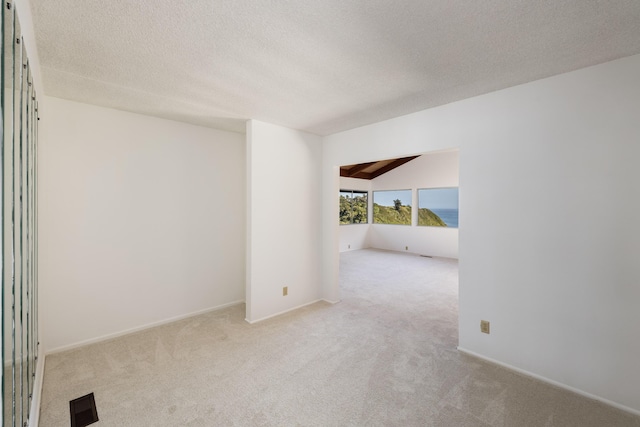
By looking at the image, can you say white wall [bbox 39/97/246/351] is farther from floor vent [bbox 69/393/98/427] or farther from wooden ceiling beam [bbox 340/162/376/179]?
wooden ceiling beam [bbox 340/162/376/179]

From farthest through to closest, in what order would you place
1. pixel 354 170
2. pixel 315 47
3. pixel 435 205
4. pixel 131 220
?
1. pixel 354 170
2. pixel 435 205
3. pixel 131 220
4. pixel 315 47

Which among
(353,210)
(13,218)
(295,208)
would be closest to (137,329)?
(295,208)

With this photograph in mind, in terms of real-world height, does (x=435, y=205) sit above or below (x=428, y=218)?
above

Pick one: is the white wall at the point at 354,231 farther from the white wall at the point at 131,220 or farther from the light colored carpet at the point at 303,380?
the light colored carpet at the point at 303,380

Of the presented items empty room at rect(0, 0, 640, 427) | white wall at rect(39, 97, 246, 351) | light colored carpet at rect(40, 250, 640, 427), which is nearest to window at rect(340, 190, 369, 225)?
empty room at rect(0, 0, 640, 427)

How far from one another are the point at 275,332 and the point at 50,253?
2261mm

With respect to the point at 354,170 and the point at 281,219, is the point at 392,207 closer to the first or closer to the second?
the point at 354,170

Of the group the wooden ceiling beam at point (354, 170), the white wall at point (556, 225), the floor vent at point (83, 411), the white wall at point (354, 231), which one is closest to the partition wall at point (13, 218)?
the floor vent at point (83, 411)

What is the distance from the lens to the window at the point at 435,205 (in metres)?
7.80

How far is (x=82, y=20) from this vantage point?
1.52 m

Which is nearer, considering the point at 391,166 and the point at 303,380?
the point at 303,380

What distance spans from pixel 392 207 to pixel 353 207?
1272 mm

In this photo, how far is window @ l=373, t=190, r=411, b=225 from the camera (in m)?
8.46

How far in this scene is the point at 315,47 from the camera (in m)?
1.76
